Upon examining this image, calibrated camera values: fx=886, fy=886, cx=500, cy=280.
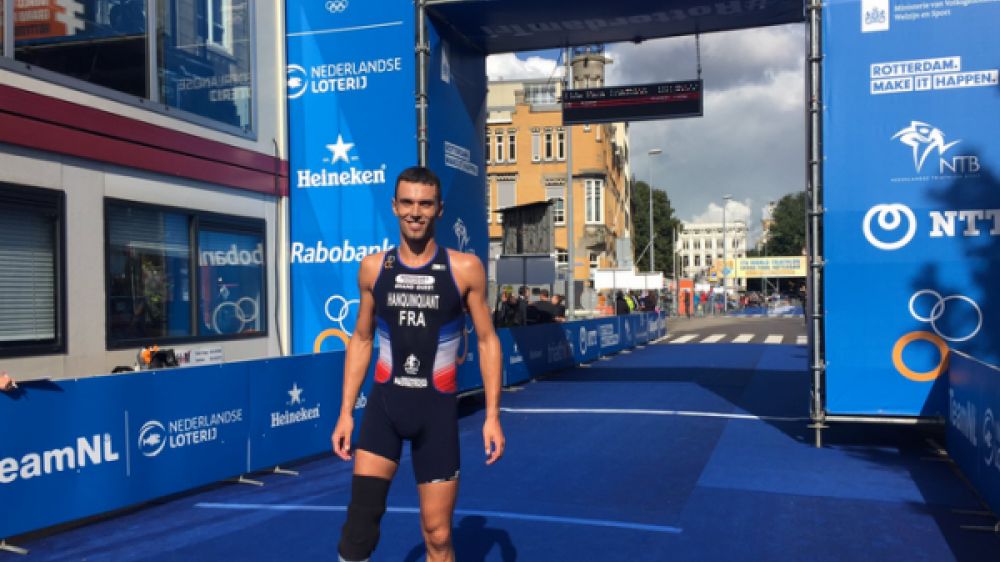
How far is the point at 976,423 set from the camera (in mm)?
7512

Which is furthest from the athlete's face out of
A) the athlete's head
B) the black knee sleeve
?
the black knee sleeve

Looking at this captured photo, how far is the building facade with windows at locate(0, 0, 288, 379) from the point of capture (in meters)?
8.66

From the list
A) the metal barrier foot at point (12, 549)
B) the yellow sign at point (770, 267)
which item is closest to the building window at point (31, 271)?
the metal barrier foot at point (12, 549)

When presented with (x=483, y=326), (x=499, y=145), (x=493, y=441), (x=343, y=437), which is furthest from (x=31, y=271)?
(x=499, y=145)

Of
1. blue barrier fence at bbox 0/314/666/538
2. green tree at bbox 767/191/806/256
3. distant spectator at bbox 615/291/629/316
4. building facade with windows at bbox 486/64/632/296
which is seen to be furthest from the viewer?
green tree at bbox 767/191/806/256

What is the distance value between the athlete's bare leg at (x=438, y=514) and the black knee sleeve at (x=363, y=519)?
0.68 ft

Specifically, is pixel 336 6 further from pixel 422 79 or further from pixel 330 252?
pixel 330 252

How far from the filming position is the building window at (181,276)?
9.91 meters

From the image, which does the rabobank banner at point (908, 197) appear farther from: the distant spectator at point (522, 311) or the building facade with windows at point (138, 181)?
the distant spectator at point (522, 311)

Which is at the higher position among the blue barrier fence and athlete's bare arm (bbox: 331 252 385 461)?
athlete's bare arm (bbox: 331 252 385 461)

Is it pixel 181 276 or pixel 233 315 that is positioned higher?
pixel 181 276

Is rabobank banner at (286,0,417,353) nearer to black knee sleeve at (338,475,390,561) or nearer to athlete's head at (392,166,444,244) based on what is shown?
athlete's head at (392,166,444,244)

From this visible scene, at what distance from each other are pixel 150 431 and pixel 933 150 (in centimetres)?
821

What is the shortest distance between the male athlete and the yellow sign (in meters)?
81.1
